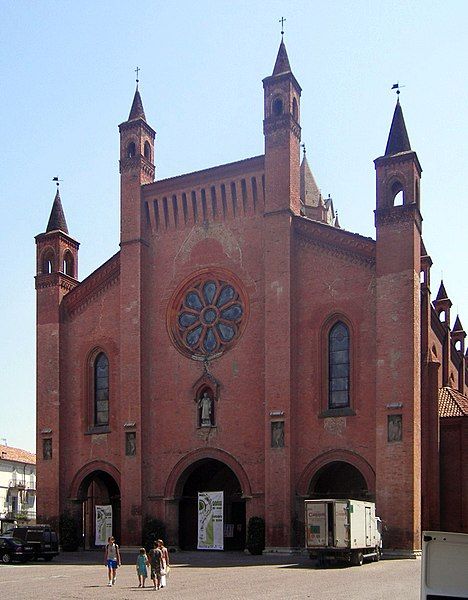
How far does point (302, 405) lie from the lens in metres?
34.2

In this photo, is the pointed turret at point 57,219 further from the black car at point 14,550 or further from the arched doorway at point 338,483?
the arched doorway at point 338,483

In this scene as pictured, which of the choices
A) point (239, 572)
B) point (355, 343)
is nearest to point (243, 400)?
point (355, 343)

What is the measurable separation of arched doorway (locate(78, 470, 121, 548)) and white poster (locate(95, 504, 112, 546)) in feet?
3.21

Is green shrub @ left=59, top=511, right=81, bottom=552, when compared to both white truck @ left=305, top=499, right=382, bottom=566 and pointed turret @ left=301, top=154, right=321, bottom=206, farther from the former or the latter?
pointed turret @ left=301, top=154, right=321, bottom=206

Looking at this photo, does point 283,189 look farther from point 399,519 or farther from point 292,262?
point 399,519

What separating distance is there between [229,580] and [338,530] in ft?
16.3

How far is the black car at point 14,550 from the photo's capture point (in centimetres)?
3192

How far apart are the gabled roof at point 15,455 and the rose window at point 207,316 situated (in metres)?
45.0

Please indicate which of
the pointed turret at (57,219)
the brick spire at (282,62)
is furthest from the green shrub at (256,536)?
the brick spire at (282,62)

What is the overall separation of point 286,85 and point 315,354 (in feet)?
39.8

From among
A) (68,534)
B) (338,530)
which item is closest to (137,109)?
(68,534)

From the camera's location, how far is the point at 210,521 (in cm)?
3603

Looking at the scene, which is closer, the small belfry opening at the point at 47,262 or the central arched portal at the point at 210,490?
the central arched portal at the point at 210,490

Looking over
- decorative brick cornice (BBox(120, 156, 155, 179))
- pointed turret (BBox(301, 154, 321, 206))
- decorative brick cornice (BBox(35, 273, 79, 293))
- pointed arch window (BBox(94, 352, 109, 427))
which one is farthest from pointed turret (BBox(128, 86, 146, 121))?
pointed turret (BBox(301, 154, 321, 206))
